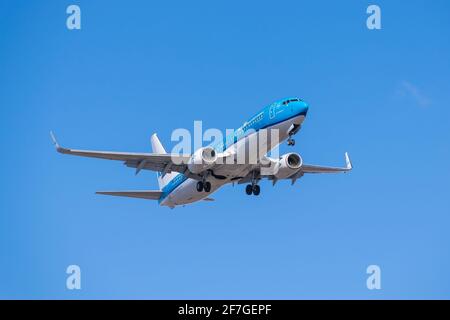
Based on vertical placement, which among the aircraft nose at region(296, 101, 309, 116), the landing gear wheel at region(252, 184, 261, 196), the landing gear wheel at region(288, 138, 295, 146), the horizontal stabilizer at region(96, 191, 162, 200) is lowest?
the landing gear wheel at region(252, 184, 261, 196)

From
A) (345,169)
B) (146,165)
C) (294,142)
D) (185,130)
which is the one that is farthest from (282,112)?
(345,169)

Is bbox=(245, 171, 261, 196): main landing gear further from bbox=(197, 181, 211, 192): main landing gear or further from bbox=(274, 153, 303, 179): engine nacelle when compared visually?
bbox=(197, 181, 211, 192): main landing gear

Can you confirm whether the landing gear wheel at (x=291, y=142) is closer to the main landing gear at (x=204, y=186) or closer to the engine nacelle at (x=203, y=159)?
the engine nacelle at (x=203, y=159)

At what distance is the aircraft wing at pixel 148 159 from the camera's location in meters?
51.4

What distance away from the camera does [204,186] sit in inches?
2154

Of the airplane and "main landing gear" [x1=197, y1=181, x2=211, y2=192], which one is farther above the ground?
the airplane

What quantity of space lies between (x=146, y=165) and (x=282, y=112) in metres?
12.4

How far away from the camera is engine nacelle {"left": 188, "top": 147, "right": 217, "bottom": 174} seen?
170 ft

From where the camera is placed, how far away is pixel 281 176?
187 feet

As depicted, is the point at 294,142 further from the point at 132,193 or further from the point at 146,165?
the point at 132,193

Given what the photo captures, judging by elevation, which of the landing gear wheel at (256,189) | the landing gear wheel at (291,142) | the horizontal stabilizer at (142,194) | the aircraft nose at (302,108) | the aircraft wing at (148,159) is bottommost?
the landing gear wheel at (256,189)

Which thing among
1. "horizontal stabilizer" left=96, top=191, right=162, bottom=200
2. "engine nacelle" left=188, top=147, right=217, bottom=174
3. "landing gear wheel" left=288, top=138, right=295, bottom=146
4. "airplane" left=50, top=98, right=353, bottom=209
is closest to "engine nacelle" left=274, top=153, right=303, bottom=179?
"airplane" left=50, top=98, right=353, bottom=209

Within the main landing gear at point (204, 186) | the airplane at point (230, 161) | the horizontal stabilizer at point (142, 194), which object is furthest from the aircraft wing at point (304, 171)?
the horizontal stabilizer at point (142, 194)

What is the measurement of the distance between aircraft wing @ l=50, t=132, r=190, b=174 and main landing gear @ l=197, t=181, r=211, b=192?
5.58 feet
